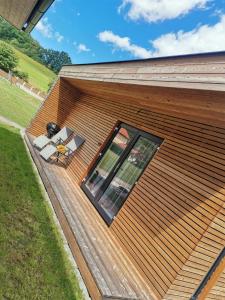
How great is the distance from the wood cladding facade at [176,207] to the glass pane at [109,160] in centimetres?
64

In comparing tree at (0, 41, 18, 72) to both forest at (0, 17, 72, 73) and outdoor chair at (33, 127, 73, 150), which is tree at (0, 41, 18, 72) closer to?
forest at (0, 17, 72, 73)

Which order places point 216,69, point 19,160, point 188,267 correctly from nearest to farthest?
point 216,69 → point 188,267 → point 19,160

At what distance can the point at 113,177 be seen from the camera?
22.1 feet

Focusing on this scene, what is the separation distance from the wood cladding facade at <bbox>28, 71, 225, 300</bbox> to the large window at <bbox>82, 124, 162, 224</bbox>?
290 millimetres

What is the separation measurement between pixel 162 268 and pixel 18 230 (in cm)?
220

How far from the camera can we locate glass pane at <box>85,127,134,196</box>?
22.9 feet

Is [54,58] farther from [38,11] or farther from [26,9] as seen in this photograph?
[38,11]

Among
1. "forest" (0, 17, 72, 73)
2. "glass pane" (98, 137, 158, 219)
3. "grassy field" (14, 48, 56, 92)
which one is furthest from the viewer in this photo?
"forest" (0, 17, 72, 73)

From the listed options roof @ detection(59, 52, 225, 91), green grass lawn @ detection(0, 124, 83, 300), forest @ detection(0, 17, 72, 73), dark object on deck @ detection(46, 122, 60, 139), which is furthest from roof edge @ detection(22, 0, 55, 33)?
forest @ detection(0, 17, 72, 73)

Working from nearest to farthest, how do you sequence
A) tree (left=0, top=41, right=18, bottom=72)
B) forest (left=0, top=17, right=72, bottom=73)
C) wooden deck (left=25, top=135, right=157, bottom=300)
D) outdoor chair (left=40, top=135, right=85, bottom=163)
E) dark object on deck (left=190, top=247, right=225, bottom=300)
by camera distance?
wooden deck (left=25, top=135, right=157, bottom=300) → dark object on deck (left=190, top=247, right=225, bottom=300) → outdoor chair (left=40, top=135, right=85, bottom=163) → tree (left=0, top=41, right=18, bottom=72) → forest (left=0, top=17, right=72, bottom=73)

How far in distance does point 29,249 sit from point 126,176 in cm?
273

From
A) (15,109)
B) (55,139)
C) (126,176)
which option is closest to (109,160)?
(126,176)

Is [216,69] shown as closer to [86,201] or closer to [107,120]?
[86,201]

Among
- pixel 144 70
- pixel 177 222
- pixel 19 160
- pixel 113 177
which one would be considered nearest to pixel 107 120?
pixel 113 177
